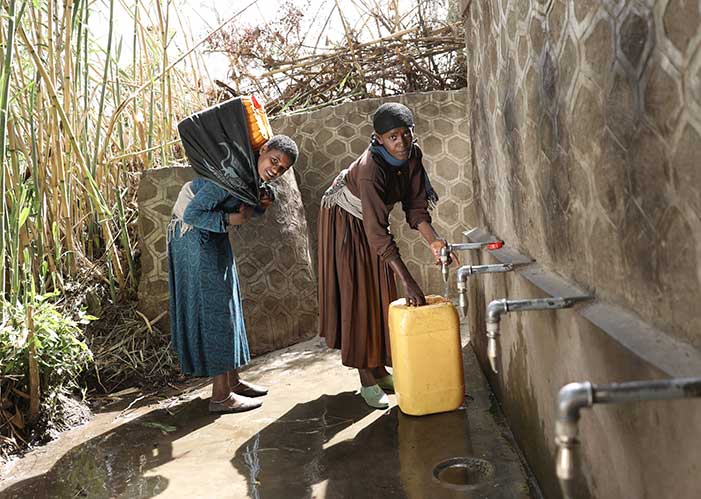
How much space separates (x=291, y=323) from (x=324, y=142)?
1721 mm

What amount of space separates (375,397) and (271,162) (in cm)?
130

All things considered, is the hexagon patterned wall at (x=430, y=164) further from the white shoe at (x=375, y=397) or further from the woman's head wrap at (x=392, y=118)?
the woman's head wrap at (x=392, y=118)

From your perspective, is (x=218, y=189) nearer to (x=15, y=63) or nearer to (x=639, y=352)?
(x=15, y=63)

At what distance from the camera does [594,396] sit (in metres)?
0.94

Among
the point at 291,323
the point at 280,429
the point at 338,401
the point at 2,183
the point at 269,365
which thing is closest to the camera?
the point at 2,183

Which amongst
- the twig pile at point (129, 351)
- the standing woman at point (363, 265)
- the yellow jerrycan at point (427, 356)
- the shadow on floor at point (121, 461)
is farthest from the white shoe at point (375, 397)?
the twig pile at point (129, 351)

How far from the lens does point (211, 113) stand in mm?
3076

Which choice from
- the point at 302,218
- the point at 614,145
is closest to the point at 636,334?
the point at 614,145

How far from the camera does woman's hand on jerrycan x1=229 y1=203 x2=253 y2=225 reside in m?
3.09

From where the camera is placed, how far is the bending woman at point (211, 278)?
3.08 metres

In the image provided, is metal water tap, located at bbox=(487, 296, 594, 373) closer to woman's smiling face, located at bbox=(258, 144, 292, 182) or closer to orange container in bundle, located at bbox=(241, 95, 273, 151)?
woman's smiling face, located at bbox=(258, 144, 292, 182)

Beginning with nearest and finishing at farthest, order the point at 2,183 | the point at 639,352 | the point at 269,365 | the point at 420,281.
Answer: the point at 639,352, the point at 2,183, the point at 269,365, the point at 420,281

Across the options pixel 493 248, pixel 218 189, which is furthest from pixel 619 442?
pixel 218 189

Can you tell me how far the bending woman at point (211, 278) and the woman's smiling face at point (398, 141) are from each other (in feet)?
1.54
